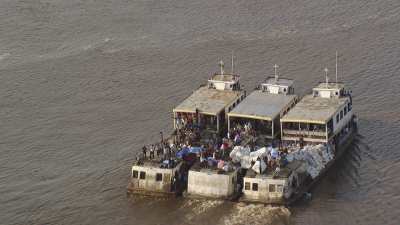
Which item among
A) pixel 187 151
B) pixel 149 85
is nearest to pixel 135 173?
pixel 187 151

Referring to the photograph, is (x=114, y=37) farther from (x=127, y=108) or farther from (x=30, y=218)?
(x=30, y=218)

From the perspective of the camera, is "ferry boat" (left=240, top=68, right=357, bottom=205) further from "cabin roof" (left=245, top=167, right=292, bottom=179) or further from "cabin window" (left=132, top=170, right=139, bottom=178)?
"cabin window" (left=132, top=170, right=139, bottom=178)

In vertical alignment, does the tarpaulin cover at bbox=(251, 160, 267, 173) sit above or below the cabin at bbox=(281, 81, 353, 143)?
below

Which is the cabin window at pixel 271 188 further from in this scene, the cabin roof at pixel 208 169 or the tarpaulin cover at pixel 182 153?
the tarpaulin cover at pixel 182 153

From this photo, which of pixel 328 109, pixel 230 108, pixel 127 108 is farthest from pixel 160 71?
pixel 328 109

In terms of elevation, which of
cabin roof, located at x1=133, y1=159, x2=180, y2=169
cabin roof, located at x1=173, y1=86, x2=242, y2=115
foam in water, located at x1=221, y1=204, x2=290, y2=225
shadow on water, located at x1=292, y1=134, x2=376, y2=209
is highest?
cabin roof, located at x1=173, y1=86, x2=242, y2=115

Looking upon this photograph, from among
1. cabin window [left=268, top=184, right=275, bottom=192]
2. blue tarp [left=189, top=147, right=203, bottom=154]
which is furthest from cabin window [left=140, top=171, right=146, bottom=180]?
cabin window [left=268, top=184, right=275, bottom=192]
